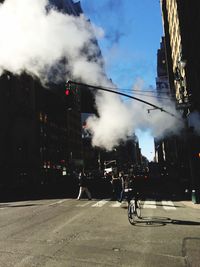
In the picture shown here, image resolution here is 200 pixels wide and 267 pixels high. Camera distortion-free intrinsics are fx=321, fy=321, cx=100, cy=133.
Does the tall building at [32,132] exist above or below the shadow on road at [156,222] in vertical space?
above

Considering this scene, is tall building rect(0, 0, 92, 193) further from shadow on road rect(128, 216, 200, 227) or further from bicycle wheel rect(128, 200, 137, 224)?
shadow on road rect(128, 216, 200, 227)

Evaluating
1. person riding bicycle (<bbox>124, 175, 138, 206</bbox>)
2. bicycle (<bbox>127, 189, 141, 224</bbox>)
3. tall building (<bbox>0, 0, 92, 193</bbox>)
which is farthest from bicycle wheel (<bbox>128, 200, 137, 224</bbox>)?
tall building (<bbox>0, 0, 92, 193</bbox>)

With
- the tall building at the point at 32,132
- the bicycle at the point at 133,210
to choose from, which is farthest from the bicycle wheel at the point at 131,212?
the tall building at the point at 32,132

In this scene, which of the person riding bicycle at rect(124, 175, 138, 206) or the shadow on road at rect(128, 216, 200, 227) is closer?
the shadow on road at rect(128, 216, 200, 227)

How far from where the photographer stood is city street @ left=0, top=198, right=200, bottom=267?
607 centimetres

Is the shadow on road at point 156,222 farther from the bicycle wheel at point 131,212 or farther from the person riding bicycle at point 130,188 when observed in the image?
the person riding bicycle at point 130,188

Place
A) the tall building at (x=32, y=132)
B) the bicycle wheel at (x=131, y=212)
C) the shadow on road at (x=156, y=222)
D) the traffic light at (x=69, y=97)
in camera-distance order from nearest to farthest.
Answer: the shadow on road at (x=156, y=222) < the bicycle wheel at (x=131, y=212) < the traffic light at (x=69, y=97) < the tall building at (x=32, y=132)

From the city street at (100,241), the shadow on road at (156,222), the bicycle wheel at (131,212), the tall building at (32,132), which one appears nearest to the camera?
the city street at (100,241)

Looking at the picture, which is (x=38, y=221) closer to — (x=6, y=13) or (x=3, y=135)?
(x=6, y=13)

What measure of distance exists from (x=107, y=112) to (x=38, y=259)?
73.1 feet

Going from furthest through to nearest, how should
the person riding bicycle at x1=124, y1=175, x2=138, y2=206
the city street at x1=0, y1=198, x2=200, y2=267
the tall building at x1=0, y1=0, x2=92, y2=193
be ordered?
the tall building at x1=0, y1=0, x2=92, y2=193
the person riding bicycle at x1=124, y1=175, x2=138, y2=206
the city street at x1=0, y1=198, x2=200, y2=267

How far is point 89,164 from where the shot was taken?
4291 inches

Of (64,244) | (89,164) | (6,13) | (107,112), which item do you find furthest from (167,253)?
(89,164)

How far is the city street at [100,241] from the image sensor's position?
607 cm
